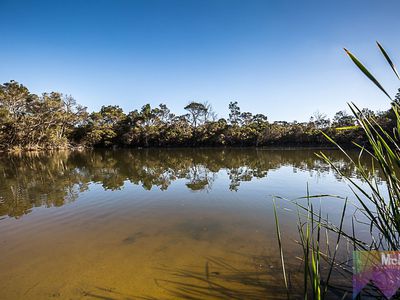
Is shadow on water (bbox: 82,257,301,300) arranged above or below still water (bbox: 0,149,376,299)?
below

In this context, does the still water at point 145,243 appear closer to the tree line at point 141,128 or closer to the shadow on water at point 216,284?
the shadow on water at point 216,284

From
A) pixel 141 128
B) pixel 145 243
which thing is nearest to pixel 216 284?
pixel 145 243

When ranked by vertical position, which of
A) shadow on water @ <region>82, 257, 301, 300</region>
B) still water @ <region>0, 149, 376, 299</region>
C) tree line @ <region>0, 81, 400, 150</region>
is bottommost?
shadow on water @ <region>82, 257, 301, 300</region>

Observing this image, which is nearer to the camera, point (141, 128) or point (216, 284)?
point (216, 284)

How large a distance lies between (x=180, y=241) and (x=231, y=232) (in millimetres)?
1022

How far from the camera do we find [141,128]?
4159 centimetres

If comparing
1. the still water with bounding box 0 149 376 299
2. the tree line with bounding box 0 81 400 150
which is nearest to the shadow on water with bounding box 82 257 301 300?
the still water with bounding box 0 149 376 299

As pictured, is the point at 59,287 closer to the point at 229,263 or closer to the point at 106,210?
the point at 229,263

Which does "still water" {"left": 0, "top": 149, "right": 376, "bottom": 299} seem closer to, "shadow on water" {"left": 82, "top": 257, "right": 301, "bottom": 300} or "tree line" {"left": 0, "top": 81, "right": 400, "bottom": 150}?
"shadow on water" {"left": 82, "top": 257, "right": 301, "bottom": 300}

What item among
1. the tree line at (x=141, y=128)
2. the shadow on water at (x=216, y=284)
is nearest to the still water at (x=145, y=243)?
the shadow on water at (x=216, y=284)

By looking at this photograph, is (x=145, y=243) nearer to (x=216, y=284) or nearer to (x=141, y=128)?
(x=216, y=284)

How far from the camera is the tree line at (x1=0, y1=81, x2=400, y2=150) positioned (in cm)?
3158

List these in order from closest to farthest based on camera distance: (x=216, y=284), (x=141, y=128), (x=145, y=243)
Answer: (x=216, y=284) < (x=145, y=243) < (x=141, y=128)

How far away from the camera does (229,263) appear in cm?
337
